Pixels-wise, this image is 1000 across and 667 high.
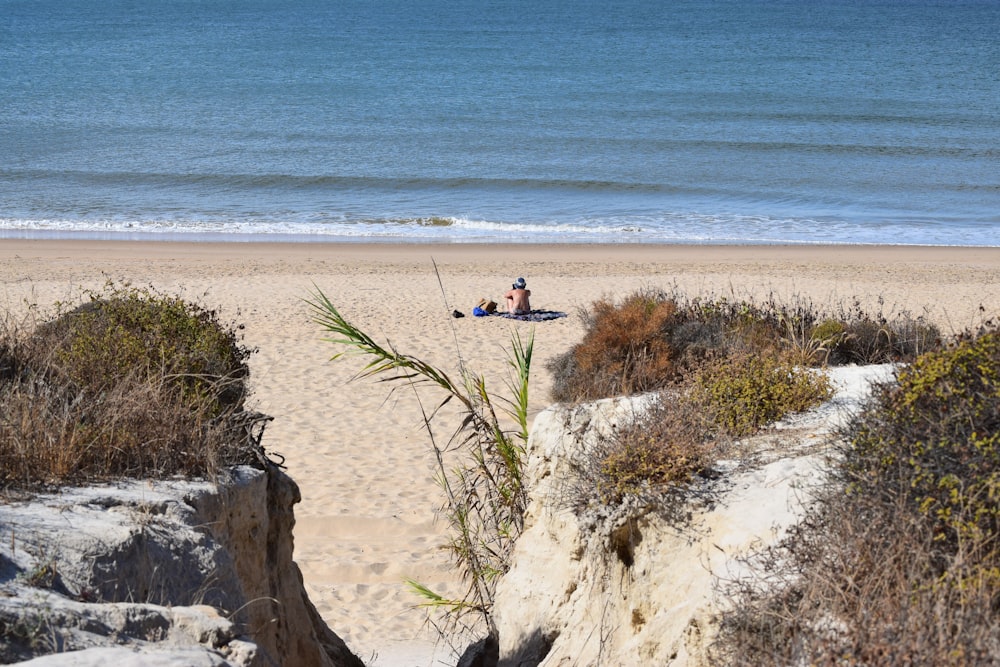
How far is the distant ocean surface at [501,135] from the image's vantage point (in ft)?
93.5

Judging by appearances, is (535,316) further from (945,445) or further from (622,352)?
(945,445)

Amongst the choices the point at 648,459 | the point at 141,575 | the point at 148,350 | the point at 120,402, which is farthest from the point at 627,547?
the point at 148,350

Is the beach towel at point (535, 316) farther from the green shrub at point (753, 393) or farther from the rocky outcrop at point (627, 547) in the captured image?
the green shrub at point (753, 393)

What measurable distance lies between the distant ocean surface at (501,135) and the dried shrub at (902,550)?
71.1 ft

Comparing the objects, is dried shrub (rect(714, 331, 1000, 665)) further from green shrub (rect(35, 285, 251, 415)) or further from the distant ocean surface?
the distant ocean surface

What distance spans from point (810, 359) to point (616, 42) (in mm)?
63749

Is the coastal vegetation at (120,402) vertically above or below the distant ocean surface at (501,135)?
below

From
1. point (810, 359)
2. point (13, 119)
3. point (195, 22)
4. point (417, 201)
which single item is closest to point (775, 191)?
point (417, 201)

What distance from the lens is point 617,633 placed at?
5797 millimetres

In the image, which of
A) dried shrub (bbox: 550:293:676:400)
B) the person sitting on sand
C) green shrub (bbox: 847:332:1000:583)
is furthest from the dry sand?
green shrub (bbox: 847:332:1000:583)

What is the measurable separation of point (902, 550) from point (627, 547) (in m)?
2.23

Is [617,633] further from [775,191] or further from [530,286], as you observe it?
[775,191]

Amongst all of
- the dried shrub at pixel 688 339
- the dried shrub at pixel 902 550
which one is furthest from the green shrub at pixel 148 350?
the dried shrub at pixel 902 550

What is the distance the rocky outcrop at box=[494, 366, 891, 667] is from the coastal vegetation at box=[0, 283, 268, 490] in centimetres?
200
